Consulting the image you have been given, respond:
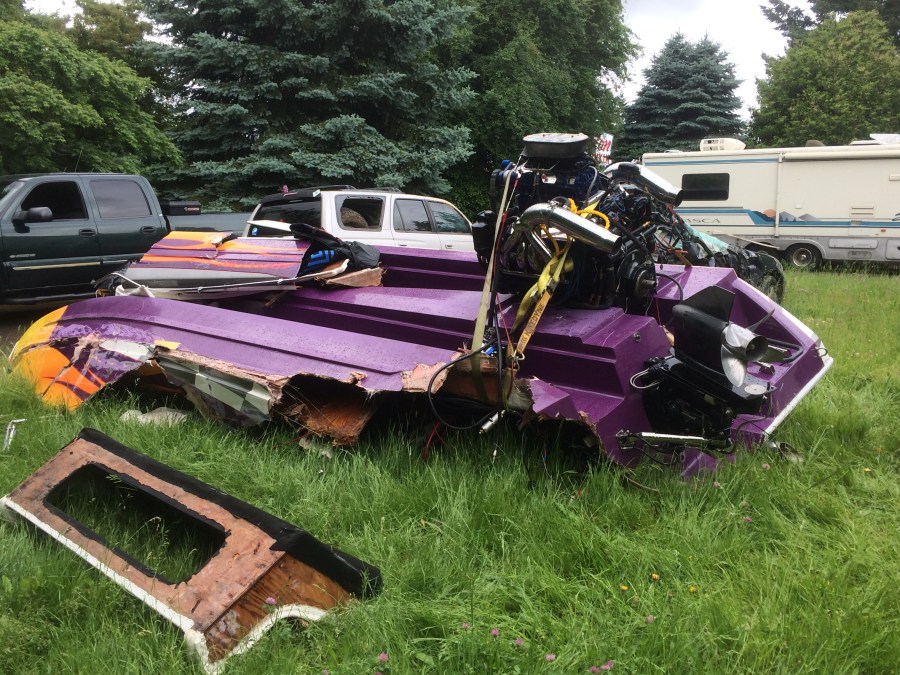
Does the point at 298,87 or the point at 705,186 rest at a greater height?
the point at 298,87

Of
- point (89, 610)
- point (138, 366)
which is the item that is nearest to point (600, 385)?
point (89, 610)

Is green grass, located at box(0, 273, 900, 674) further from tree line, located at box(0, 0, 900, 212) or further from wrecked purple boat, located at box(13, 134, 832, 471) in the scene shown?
tree line, located at box(0, 0, 900, 212)

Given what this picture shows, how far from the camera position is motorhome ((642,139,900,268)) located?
45.4 feet

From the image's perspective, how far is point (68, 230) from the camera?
8648 millimetres

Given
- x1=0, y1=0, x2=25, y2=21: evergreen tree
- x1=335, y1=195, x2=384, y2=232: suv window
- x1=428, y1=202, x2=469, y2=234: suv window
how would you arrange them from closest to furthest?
x1=335, y1=195, x2=384, y2=232: suv window → x1=428, y1=202, x2=469, y2=234: suv window → x1=0, y1=0, x2=25, y2=21: evergreen tree

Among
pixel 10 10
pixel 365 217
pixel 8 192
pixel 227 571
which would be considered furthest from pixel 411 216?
pixel 10 10

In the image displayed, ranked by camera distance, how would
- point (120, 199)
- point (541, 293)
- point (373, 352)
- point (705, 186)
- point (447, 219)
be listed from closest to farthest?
1. point (541, 293)
2. point (373, 352)
3. point (120, 199)
4. point (447, 219)
5. point (705, 186)

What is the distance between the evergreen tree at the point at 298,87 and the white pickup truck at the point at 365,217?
5062mm

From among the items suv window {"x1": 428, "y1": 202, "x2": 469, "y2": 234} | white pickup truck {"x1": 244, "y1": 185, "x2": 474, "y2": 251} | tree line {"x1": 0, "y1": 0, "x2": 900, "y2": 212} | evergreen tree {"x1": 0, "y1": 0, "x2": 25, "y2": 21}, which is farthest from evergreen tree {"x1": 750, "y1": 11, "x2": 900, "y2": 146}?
evergreen tree {"x1": 0, "y1": 0, "x2": 25, "y2": 21}

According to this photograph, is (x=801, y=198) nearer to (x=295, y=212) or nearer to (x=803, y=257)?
(x=803, y=257)

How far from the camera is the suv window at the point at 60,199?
28.3ft

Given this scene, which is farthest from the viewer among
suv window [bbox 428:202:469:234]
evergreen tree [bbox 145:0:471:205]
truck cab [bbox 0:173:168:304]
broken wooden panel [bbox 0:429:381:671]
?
evergreen tree [bbox 145:0:471:205]

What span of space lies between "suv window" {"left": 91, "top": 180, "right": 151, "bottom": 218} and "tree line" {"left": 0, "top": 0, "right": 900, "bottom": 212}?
11.3ft

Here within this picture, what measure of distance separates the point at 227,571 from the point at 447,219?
796 cm
